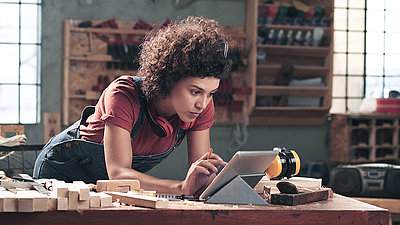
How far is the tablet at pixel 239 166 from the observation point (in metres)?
1.44

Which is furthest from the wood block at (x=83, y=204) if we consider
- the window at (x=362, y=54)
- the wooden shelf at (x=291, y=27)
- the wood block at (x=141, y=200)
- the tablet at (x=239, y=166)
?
the window at (x=362, y=54)

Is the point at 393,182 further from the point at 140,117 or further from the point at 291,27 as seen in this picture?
the point at 140,117

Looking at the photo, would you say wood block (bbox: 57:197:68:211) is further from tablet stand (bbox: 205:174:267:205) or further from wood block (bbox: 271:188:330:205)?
wood block (bbox: 271:188:330:205)

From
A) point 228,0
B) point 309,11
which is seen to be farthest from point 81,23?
point 309,11

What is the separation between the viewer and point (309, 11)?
20.0ft

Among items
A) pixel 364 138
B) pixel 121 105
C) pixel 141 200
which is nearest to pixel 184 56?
pixel 121 105

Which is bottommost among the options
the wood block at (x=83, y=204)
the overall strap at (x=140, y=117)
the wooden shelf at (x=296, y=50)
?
the wood block at (x=83, y=204)

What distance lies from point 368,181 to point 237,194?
3.64m

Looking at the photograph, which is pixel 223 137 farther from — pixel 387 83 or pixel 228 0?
pixel 387 83

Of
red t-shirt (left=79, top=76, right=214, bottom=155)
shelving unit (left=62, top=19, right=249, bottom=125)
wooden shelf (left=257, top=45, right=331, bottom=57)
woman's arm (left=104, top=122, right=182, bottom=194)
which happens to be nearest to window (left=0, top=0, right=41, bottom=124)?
shelving unit (left=62, top=19, right=249, bottom=125)

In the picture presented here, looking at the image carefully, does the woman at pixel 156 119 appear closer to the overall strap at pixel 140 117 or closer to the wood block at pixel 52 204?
the overall strap at pixel 140 117

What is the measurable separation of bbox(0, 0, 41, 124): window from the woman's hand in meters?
4.49

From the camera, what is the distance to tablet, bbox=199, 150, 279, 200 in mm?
1443

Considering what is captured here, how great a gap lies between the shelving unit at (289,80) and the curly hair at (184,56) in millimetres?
4017
